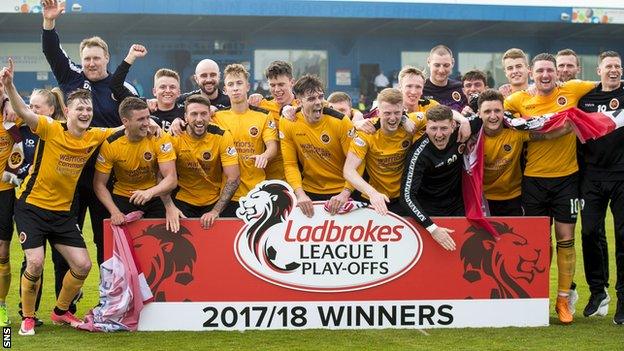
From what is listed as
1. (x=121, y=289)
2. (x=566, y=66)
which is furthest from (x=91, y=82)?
(x=566, y=66)

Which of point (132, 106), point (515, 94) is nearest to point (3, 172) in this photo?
point (132, 106)

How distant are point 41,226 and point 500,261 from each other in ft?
11.0

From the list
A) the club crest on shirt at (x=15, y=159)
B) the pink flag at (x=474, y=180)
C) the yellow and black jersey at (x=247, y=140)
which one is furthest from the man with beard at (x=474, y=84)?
the club crest on shirt at (x=15, y=159)

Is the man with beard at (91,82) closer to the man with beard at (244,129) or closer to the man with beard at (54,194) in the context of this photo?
the man with beard at (54,194)

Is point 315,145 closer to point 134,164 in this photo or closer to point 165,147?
point 165,147

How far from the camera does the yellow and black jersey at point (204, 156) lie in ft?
23.4

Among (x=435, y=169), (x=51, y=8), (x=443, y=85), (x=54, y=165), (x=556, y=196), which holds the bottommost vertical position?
(x=556, y=196)

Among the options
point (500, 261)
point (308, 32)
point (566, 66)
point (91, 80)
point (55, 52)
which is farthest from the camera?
point (308, 32)

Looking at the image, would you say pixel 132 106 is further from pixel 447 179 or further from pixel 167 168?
pixel 447 179

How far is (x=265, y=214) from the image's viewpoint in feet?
22.6

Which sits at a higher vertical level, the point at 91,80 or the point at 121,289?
the point at 91,80

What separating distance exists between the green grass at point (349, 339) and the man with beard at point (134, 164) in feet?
2.90

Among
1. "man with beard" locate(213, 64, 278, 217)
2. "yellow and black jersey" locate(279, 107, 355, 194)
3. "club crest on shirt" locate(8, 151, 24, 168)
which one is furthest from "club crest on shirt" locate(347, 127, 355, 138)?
"club crest on shirt" locate(8, 151, 24, 168)

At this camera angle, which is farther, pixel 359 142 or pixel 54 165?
pixel 359 142
